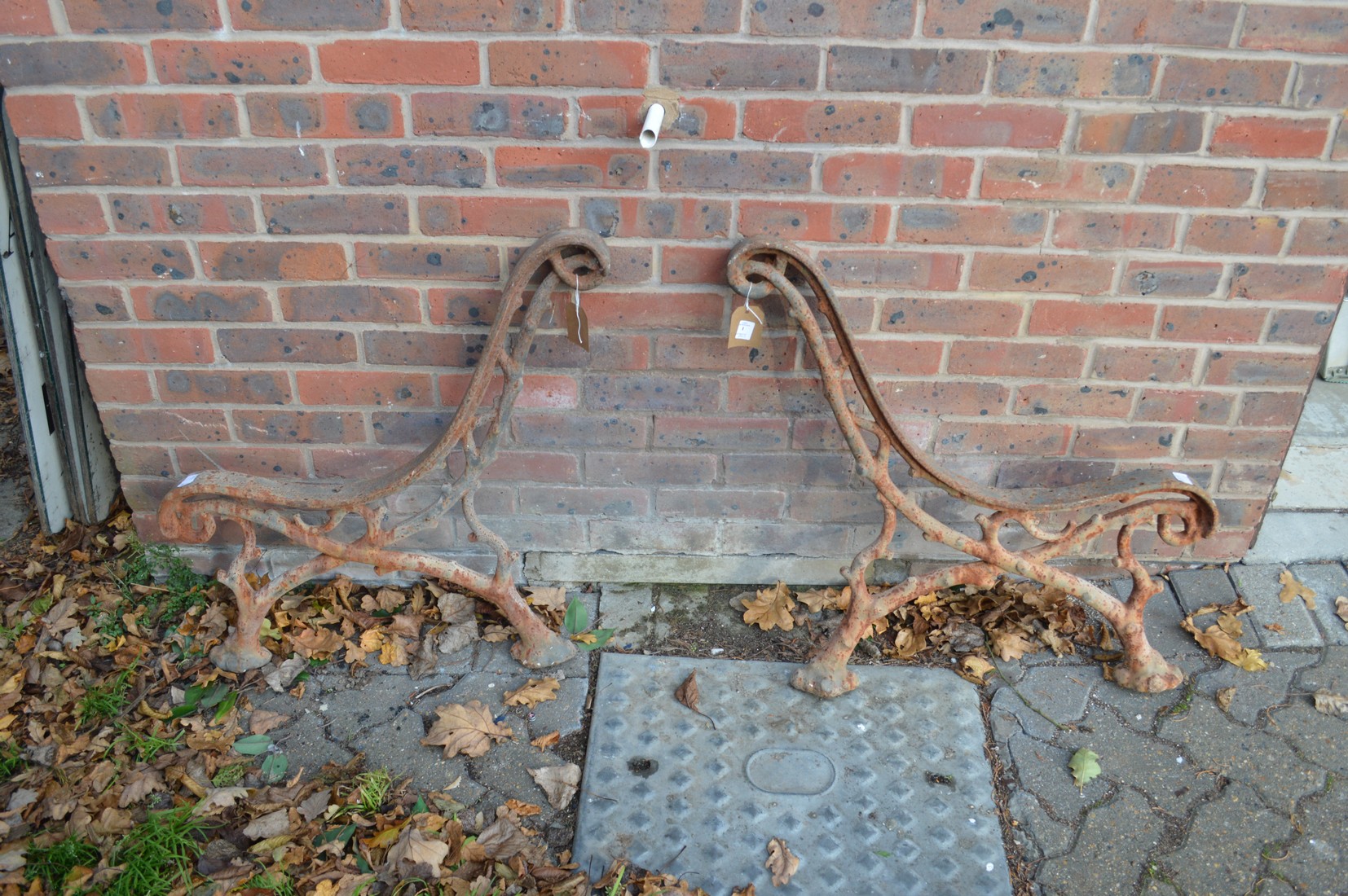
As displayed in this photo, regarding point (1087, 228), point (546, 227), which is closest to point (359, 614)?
point (546, 227)

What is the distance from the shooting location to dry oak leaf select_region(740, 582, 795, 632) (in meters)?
2.54

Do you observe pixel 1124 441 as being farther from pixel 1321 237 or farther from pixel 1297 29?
pixel 1297 29

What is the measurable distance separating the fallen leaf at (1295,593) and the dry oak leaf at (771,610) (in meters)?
1.36

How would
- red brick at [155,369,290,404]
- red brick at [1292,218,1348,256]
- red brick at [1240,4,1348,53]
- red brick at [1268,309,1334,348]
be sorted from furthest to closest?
1. red brick at [155,369,290,404]
2. red brick at [1268,309,1334,348]
3. red brick at [1292,218,1348,256]
4. red brick at [1240,4,1348,53]

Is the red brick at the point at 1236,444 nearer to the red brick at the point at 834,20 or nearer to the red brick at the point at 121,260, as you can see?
the red brick at the point at 834,20

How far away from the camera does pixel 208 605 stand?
2582mm

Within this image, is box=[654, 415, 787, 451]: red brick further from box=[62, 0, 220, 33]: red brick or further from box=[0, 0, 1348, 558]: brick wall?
box=[62, 0, 220, 33]: red brick

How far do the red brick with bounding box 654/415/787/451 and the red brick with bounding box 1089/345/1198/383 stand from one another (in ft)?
2.66

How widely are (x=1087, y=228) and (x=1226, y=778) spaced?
1.31m

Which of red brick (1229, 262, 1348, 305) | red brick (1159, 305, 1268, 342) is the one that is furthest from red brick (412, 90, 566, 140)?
red brick (1229, 262, 1348, 305)

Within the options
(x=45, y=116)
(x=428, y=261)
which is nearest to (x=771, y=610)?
(x=428, y=261)

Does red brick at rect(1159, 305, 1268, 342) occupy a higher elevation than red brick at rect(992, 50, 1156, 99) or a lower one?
lower

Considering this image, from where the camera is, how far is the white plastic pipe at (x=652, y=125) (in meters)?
1.97

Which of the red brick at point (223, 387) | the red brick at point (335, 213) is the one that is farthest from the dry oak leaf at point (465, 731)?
the red brick at point (335, 213)
